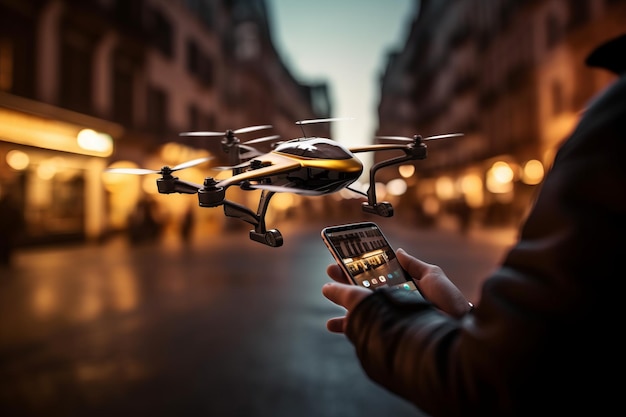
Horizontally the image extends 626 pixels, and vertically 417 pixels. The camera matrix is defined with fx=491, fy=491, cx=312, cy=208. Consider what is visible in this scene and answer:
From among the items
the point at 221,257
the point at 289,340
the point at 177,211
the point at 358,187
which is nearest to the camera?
the point at 358,187

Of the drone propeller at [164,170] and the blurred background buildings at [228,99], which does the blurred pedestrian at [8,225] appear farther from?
the drone propeller at [164,170]

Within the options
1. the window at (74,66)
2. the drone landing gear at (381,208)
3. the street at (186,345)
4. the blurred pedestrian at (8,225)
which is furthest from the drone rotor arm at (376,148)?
the window at (74,66)

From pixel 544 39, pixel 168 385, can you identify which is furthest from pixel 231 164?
pixel 544 39

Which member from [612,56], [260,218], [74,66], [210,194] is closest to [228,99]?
[260,218]

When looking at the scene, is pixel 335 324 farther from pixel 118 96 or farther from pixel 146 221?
pixel 118 96

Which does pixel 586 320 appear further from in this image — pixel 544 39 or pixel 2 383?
pixel 544 39

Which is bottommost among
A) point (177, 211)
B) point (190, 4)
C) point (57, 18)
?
point (177, 211)

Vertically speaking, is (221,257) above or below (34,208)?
below
